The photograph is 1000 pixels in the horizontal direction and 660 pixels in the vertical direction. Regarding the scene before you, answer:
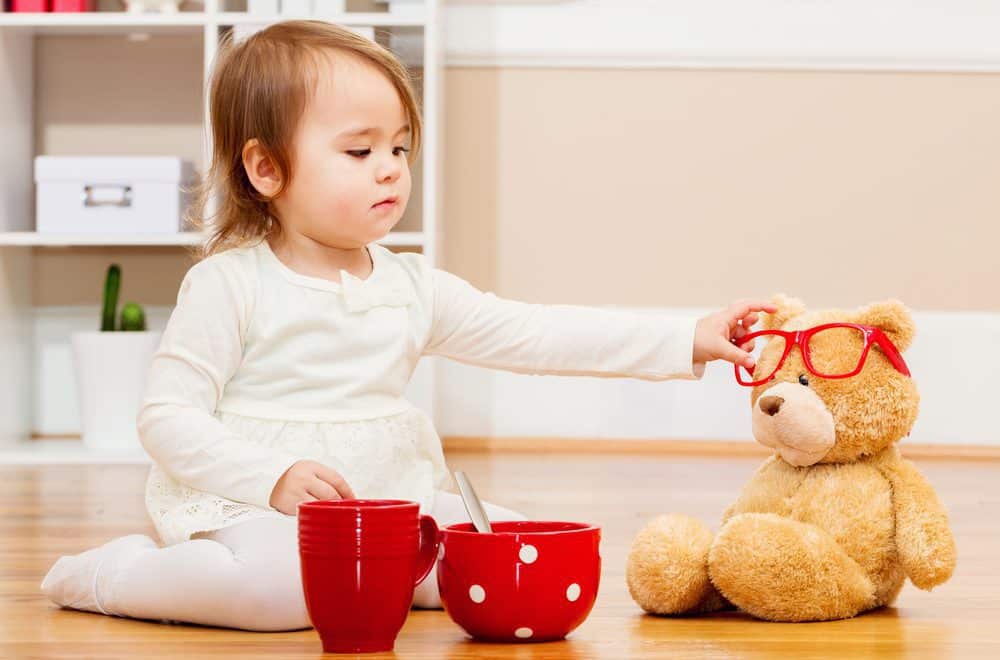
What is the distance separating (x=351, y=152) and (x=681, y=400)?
4.92ft

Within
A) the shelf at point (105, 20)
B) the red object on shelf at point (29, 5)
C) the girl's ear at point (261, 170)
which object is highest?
the red object on shelf at point (29, 5)

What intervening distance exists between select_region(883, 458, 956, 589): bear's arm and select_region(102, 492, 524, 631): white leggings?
0.42m

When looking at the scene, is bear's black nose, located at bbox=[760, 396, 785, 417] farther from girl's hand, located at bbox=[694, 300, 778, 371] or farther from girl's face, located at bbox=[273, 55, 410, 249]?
girl's face, located at bbox=[273, 55, 410, 249]

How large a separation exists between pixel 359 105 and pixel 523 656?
440mm

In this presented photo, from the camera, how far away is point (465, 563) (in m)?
0.85

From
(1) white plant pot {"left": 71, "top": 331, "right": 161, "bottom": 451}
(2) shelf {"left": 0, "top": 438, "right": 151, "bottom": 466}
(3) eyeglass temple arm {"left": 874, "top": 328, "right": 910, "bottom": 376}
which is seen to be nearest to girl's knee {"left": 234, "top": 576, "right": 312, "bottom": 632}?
(3) eyeglass temple arm {"left": 874, "top": 328, "right": 910, "bottom": 376}

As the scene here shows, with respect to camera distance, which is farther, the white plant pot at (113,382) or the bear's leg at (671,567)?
the white plant pot at (113,382)

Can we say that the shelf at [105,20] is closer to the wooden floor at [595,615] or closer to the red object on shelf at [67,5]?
the red object on shelf at [67,5]

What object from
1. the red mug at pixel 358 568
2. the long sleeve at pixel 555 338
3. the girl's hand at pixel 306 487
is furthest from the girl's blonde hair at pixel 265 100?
the red mug at pixel 358 568

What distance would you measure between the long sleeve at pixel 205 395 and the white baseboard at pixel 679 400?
139 cm

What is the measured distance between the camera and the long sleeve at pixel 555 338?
1076 mm

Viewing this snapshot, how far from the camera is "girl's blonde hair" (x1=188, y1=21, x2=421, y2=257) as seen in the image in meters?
1.05

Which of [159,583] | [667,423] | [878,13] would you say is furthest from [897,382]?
[878,13]

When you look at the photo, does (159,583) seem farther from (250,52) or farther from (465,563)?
(250,52)
